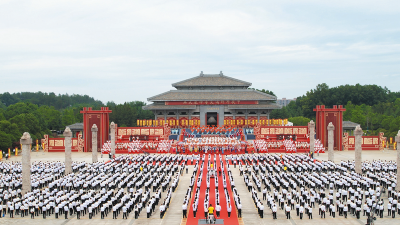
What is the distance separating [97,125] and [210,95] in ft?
64.1

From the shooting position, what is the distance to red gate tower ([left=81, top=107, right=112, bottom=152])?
44.2 metres

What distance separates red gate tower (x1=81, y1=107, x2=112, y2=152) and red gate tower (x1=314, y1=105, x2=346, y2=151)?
27.3m

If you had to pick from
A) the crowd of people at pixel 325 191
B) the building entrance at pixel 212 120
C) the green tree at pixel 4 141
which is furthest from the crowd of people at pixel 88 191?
the building entrance at pixel 212 120

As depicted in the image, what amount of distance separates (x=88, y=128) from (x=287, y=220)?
1317 inches

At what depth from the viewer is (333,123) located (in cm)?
4441

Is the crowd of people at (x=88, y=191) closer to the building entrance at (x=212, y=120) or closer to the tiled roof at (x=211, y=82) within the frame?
the building entrance at (x=212, y=120)

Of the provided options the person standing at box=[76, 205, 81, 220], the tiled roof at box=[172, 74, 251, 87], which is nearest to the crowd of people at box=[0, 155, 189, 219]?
the person standing at box=[76, 205, 81, 220]

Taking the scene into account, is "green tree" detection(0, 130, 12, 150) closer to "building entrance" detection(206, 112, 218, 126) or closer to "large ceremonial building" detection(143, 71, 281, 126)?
"large ceremonial building" detection(143, 71, 281, 126)

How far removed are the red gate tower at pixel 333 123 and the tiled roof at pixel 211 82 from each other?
17.4m

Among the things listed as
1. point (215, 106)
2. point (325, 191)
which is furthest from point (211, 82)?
point (325, 191)

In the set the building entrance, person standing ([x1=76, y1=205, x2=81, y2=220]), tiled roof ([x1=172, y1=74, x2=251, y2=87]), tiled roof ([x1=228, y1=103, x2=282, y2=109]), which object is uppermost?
tiled roof ([x1=172, y1=74, x2=251, y2=87])

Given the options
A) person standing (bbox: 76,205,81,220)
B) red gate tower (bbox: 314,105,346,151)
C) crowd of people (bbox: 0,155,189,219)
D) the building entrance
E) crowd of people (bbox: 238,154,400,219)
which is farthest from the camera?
the building entrance

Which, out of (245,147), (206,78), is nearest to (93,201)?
(245,147)

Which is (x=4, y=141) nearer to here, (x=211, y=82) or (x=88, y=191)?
(x=88, y=191)
